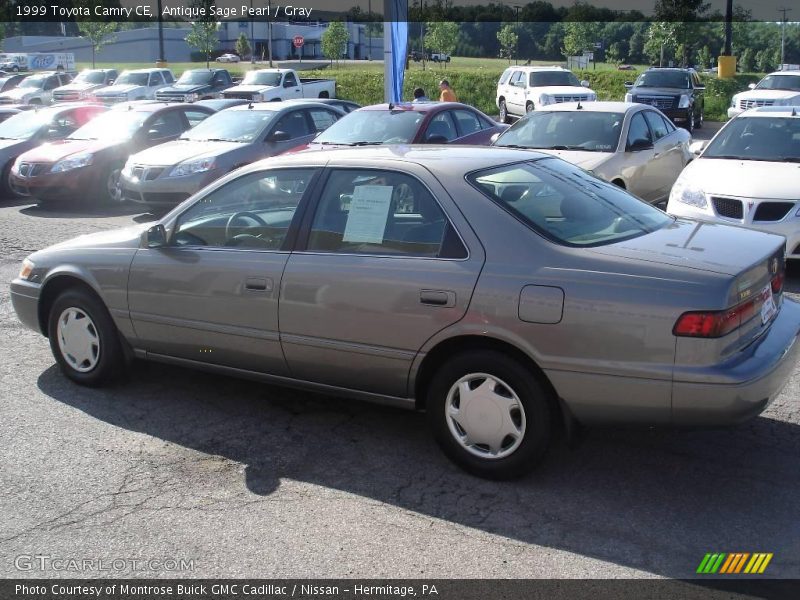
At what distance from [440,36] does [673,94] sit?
39.0 m

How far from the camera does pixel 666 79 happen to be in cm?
2520

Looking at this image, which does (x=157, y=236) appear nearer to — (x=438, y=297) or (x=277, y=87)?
(x=438, y=297)

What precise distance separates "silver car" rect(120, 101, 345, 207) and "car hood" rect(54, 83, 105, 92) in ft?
66.8

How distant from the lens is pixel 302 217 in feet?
16.1

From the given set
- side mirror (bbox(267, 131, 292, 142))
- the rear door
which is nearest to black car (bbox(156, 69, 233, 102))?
side mirror (bbox(267, 131, 292, 142))

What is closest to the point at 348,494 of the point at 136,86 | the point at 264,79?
the point at 264,79

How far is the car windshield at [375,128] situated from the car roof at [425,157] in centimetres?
617

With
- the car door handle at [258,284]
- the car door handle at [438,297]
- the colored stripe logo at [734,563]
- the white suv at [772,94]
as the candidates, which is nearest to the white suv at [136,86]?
the white suv at [772,94]

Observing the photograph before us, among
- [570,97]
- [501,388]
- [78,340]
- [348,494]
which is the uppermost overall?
[570,97]

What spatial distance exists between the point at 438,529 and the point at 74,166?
39.2 feet

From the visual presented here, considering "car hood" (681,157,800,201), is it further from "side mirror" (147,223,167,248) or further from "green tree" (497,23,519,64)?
"green tree" (497,23,519,64)

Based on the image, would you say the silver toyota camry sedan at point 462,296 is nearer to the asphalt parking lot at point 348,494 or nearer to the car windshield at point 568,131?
the asphalt parking lot at point 348,494

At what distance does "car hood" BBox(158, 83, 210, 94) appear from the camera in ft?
102

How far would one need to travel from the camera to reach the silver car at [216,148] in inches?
496
